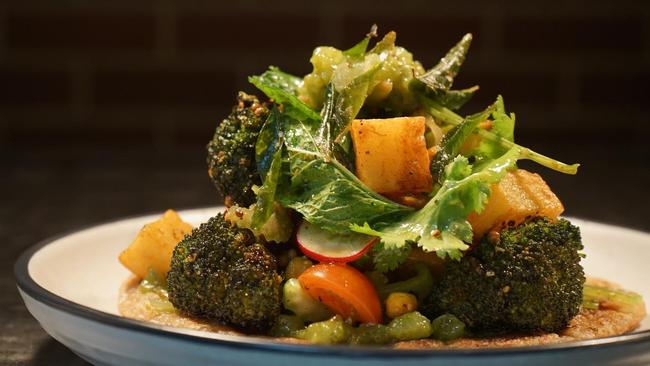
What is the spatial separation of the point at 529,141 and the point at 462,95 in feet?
17.8

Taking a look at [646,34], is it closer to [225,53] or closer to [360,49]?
[225,53]

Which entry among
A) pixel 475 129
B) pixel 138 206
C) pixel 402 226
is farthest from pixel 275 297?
pixel 138 206

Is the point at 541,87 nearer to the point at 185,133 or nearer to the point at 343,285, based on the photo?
the point at 185,133

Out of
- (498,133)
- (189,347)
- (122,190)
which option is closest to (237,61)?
(122,190)

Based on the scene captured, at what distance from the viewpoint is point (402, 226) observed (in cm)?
233

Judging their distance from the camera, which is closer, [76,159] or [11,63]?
[76,159]

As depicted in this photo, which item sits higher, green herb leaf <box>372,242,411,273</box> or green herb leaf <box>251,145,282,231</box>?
green herb leaf <box>251,145,282,231</box>

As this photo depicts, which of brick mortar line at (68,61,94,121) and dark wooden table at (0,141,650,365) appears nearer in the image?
dark wooden table at (0,141,650,365)

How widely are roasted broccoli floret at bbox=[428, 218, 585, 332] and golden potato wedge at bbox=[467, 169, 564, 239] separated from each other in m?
0.04

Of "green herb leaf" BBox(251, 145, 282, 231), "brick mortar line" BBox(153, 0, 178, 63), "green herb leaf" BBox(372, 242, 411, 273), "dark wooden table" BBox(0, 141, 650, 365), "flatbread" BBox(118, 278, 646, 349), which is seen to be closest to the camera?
"flatbread" BBox(118, 278, 646, 349)

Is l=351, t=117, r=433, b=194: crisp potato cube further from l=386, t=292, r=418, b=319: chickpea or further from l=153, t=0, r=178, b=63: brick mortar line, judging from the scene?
l=153, t=0, r=178, b=63: brick mortar line

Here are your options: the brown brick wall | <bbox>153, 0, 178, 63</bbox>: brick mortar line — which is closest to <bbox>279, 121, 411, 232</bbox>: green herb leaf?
the brown brick wall

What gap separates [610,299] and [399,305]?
82 centimetres

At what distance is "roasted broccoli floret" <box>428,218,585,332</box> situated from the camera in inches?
92.0
